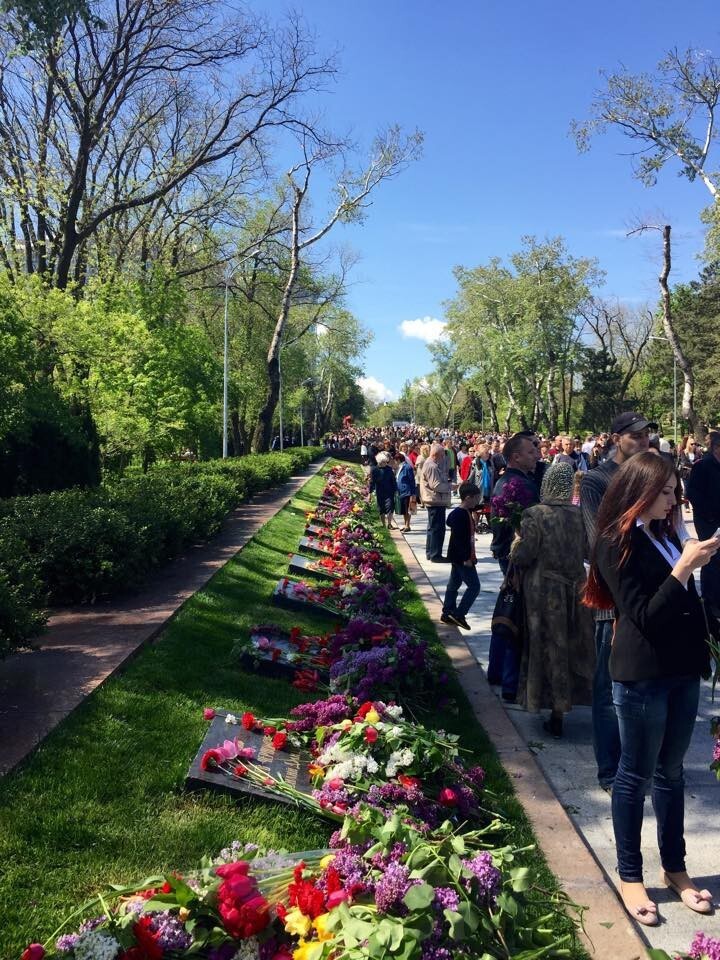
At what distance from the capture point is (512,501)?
18.9 ft

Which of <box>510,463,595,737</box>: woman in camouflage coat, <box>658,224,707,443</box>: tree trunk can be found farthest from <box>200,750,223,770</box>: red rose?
<box>658,224,707,443</box>: tree trunk

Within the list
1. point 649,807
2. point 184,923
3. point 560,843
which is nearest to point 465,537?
point 649,807

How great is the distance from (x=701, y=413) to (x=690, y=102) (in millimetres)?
29188

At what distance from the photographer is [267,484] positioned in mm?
20672

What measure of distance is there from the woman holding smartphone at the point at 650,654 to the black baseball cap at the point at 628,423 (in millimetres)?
1914

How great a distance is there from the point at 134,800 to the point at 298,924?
59.8 inches

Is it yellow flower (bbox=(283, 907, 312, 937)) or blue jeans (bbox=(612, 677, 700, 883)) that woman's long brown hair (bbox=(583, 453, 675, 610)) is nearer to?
blue jeans (bbox=(612, 677, 700, 883))

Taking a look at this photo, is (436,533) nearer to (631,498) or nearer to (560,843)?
(560,843)

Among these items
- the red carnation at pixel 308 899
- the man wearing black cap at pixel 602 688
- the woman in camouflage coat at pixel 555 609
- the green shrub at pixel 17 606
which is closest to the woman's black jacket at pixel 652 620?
the man wearing black cap at pixel 602 688

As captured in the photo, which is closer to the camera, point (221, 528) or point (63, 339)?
point (221, 528)

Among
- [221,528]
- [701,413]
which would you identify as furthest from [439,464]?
[701,413]

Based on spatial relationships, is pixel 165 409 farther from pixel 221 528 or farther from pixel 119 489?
pixel 119 489

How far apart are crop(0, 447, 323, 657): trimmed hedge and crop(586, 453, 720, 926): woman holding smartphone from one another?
3.26 metres

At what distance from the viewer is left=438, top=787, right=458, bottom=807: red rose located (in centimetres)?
337
